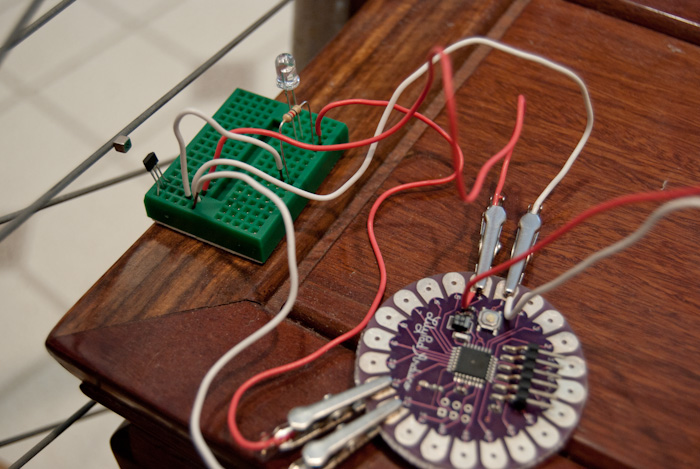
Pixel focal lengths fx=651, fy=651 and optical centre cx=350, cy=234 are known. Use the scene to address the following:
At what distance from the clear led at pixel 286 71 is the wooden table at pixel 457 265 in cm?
7

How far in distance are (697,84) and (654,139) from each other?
135 millimetres

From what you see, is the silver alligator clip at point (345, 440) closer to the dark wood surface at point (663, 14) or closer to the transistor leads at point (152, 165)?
the transistor leads at point (152, 165)

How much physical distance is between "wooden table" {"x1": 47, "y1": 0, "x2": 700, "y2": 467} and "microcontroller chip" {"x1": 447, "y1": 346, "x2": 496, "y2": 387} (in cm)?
9

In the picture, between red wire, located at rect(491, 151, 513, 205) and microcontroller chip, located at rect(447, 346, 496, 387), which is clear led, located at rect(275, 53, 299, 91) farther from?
microcontroller chip, located at rect(447, 346, 496, 387)

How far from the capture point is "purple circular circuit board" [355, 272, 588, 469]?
0.55 meters

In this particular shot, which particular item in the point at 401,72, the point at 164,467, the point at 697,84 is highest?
the point at 401,72

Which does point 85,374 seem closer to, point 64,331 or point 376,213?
point 64,331

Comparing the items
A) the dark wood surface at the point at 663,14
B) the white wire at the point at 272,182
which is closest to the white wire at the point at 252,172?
the white wire at the point at 272,182

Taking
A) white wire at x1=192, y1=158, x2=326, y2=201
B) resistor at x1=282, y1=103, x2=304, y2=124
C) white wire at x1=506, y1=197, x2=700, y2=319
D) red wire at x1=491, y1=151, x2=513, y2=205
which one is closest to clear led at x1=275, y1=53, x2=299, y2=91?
resistor at x1=282, y1=103, x2=304, y2=124

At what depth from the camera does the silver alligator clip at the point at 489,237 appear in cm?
65

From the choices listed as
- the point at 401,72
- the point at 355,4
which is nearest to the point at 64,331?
the point at 401,72

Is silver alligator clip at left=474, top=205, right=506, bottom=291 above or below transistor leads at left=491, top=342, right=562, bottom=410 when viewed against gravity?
above

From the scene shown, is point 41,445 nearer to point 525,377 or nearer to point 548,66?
point 525,377

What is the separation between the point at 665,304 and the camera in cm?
64
